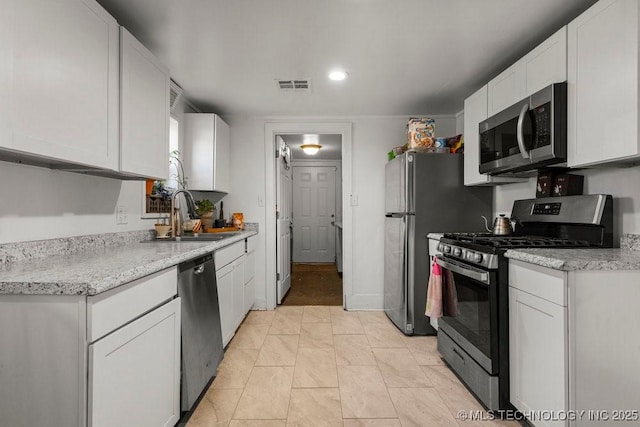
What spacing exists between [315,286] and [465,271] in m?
3.12

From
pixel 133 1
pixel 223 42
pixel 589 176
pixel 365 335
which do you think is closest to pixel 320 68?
pixel 223 42

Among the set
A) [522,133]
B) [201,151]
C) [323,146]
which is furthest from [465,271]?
[323,146]

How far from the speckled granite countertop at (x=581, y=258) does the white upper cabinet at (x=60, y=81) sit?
2.10 m

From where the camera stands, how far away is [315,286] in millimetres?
4883

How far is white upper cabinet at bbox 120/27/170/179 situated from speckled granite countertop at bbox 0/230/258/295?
1.72ft

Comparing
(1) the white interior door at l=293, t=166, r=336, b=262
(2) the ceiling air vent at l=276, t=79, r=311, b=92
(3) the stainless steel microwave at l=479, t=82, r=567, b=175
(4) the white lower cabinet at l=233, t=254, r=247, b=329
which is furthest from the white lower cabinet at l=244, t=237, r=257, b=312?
(1) the white interior door at l=293, t=166, r=336, b=262

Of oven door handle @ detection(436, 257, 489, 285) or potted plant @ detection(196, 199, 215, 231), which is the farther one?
potted plant @ detection(196, 199, 215, 231)

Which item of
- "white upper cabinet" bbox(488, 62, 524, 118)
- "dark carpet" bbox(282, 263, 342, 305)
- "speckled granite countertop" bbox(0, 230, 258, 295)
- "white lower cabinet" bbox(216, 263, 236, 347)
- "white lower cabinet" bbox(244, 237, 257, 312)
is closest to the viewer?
"speckled granite countertop" bbox(0, 230, 258, 295)

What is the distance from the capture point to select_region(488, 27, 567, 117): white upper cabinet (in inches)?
70.1

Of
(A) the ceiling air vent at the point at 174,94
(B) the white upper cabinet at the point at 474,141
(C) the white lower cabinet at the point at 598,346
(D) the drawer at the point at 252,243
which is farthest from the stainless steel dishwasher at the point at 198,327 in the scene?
(B) the white upper cabinet at the point at 474,141

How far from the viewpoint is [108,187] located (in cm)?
208

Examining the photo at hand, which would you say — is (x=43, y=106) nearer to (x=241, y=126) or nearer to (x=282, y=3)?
(x=282, y=3)

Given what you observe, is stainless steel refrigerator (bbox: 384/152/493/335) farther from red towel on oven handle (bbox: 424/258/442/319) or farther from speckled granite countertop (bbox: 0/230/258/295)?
speckled granite countertop (bbox: 0/230/258/295)

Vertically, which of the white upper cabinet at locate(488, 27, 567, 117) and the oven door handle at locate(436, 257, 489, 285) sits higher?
the white upper cabinet at locate(488, 27, 567, 117)
